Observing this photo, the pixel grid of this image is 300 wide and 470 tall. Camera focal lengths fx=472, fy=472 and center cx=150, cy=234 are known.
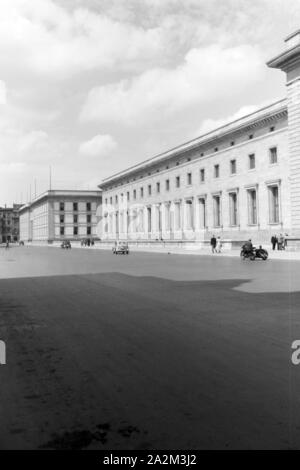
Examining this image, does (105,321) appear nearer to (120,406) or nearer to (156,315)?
(156,315)

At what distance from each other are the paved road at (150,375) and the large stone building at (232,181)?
28660mm

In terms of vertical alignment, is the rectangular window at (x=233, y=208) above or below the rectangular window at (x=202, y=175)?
below

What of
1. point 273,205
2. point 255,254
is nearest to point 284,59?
point 273,205

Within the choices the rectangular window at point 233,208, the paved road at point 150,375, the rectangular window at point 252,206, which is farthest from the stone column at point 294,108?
the paved road at point 150,375

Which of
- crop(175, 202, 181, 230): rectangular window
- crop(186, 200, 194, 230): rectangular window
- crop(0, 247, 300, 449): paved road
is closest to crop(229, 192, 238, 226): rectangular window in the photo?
crop(186, 200, 194, 230): rectangular window

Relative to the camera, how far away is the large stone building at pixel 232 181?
36406mm

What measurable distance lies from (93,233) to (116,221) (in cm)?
2009

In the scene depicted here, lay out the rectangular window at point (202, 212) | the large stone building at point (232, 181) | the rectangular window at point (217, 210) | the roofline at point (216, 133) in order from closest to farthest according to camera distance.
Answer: the large stone building at point (232, 181), the roofline at point (216, 133), the rectangular window at point (217, 210), the rectangular window at point (202, 212)

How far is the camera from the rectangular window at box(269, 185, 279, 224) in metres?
46.5

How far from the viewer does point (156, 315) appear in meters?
8.41

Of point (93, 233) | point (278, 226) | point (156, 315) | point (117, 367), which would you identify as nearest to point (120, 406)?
point (117, 367)

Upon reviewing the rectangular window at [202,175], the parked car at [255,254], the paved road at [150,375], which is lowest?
the paved road at [150,375]

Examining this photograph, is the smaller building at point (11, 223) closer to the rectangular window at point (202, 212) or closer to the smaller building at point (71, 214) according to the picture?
the smaller building at point (71, 214)

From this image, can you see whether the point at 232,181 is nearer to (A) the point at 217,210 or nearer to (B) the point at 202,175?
(A) the point at 217,210
